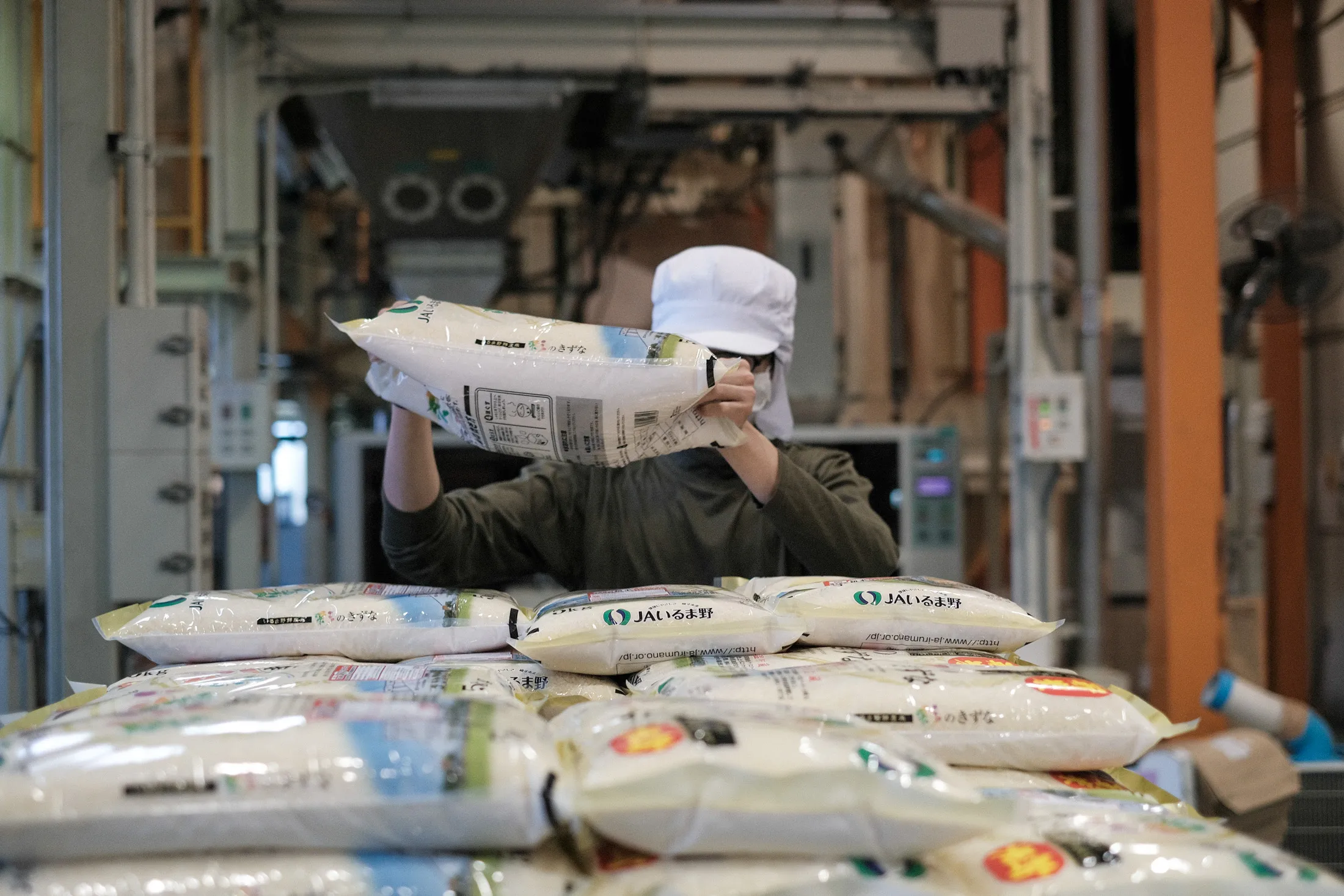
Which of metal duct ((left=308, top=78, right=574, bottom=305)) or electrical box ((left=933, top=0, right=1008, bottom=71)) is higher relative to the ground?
electrical box ((left=933, top=0, right=1008, bottom=71))

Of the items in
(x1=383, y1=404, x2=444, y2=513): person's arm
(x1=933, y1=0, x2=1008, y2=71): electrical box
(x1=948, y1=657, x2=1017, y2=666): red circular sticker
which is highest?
(x1=933, y1=0, x2=1008, y2=71): electrical box

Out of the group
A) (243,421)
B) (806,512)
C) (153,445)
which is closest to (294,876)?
(806,512)

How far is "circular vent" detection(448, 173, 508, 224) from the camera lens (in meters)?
4.79

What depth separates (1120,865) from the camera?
89 cm

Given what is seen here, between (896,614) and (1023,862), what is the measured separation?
548mm

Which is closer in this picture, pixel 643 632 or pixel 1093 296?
pixel 643 632

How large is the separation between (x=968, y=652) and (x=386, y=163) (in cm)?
401

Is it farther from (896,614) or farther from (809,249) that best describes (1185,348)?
(896,614)

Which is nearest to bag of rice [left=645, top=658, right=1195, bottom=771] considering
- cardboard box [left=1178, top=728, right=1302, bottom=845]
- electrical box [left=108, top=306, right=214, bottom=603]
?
cardboard box [left=1178, top=728, right=1302, bottom=845]

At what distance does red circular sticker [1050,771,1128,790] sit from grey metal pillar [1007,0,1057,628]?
2697 millimetres

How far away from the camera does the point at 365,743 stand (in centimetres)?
89

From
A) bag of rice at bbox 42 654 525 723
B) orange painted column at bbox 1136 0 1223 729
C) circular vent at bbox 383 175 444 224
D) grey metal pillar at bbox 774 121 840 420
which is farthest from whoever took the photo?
circular vent at bbox 383 175 444 224

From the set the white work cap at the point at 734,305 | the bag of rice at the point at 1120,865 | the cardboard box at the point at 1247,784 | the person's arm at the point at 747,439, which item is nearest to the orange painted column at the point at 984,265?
the cardboard box at the point at 1247,784

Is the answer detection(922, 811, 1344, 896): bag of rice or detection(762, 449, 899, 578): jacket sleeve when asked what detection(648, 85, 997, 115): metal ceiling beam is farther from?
detection(922, 811, 1344, 896): bag of rice
